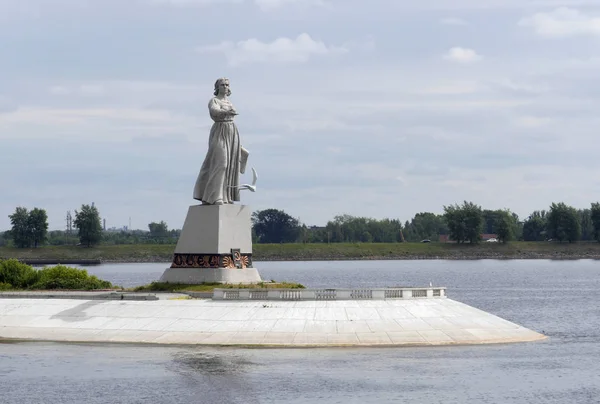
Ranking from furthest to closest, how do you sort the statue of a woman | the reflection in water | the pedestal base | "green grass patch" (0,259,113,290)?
1. "green grass patch" (0,259,113,290)
2. the statue of a woman
3. the pedestal base
4. the reflection in water

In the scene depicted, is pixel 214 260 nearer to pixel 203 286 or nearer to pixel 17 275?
pixel 203 286

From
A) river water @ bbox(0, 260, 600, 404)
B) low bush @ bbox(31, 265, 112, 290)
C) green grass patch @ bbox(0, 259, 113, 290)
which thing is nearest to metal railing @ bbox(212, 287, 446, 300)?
river water @ bbox(0, 260, 600, 404)

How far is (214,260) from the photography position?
73812mm

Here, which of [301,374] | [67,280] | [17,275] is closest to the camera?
[301,374]

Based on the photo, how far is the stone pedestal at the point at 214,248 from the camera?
7356cm

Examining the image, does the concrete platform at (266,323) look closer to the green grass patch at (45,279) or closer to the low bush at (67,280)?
the low bush at (67,280)

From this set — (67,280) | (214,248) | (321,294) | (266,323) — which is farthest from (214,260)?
(67,280)

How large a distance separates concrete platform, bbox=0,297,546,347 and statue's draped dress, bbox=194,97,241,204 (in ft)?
32.7

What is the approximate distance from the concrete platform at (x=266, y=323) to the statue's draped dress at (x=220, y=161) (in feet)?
32.7

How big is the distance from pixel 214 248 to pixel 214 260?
817mm

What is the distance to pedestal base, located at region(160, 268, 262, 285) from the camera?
241ft

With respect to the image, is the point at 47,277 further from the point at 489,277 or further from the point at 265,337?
the point at 489,277

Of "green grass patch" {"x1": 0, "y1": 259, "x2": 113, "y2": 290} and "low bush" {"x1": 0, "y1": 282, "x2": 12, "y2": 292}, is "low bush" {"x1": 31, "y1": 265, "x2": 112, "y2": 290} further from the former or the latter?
"low bush" {"x1": 0, "y1": 282, "x2": 12, "y2": 292}

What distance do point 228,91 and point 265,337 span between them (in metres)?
21.0
